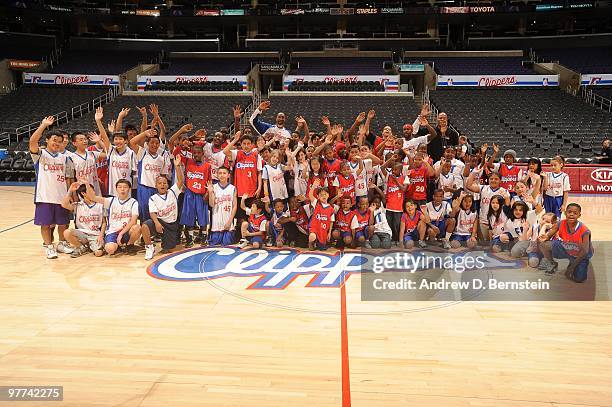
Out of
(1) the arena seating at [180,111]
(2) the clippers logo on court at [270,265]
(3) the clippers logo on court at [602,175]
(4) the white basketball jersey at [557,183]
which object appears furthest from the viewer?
(1) the arena seating at [180,111]

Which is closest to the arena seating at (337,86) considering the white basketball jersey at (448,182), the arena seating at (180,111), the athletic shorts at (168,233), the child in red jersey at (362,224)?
the arena seating at (180,111)

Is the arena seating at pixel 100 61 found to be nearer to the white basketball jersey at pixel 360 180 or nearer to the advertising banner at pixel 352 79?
the advertising banner at pixel 352 79

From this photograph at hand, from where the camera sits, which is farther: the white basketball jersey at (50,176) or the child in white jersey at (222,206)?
the child in white jersey at (222,206)

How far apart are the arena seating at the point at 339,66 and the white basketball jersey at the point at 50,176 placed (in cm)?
1931

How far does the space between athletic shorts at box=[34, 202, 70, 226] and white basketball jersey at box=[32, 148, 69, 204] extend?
0.07 m

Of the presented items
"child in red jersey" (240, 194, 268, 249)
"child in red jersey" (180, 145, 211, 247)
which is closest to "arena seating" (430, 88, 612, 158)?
"child in red jersey" (240, 194, 268, 249)

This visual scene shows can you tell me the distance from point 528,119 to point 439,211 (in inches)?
554

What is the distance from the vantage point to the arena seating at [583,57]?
22.4 metres

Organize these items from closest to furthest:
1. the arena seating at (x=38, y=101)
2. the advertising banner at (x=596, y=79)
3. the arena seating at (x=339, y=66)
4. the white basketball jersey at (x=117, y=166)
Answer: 1. the white basketball jersey at (x=117, y=166)
2. the arena seating at (x=38, y=101)
3. the advertising banner at (x=596, y=79)
4. the arena seating at (x=339, y=66)

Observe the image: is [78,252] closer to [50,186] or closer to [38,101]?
[50,186]

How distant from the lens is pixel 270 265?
18.1 ft

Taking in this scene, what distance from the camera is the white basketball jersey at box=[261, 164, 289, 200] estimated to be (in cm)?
638

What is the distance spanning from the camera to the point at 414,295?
4535mm

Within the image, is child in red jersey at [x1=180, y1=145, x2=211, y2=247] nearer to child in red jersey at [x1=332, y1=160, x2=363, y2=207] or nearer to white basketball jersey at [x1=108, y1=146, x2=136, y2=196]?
white basketball jersey at [x1=108, y1=146, x2=136, y2=196]
